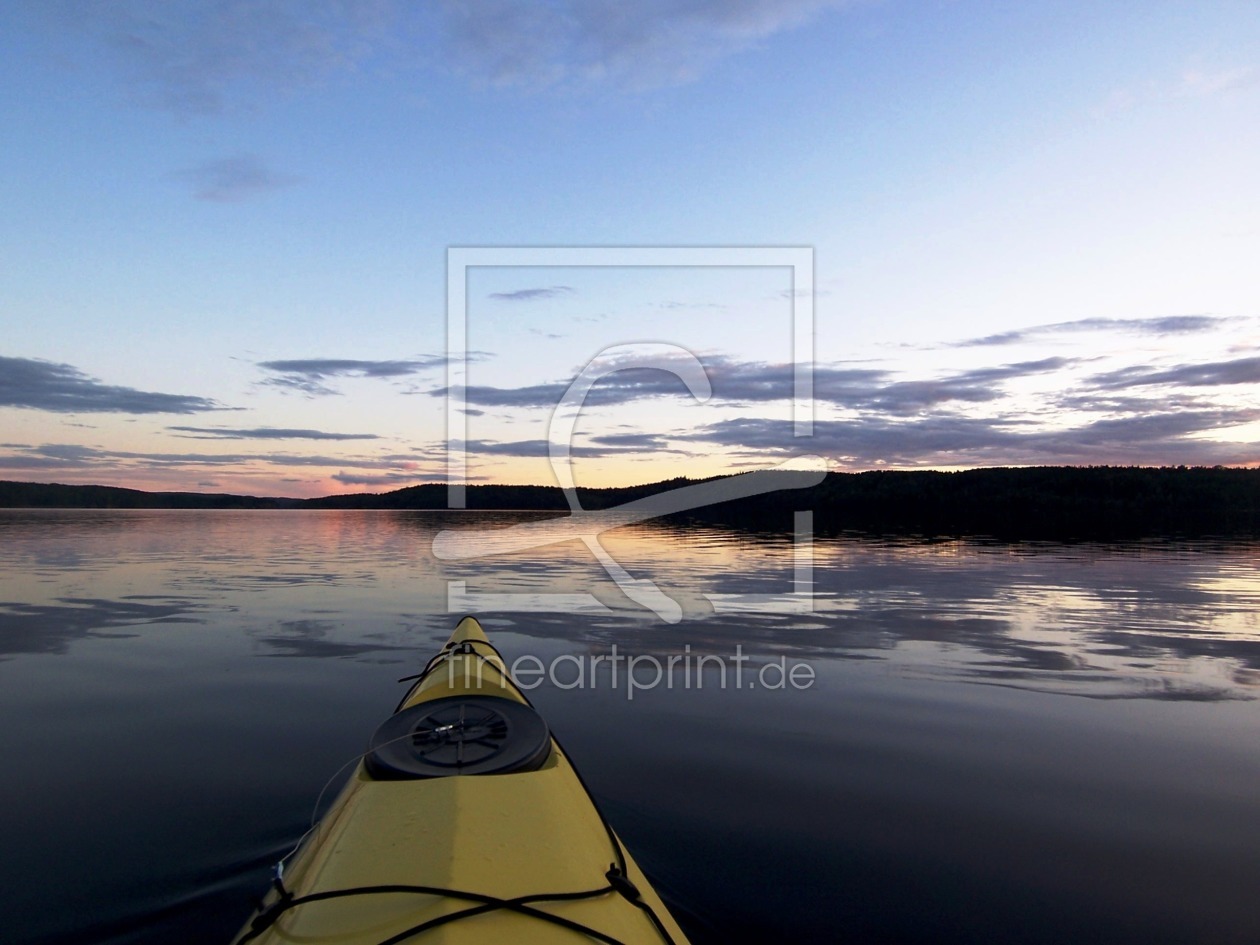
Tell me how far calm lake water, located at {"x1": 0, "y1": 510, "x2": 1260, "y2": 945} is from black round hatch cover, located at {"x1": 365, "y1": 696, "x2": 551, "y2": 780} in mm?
1021

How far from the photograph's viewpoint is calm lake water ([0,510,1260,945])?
13.6ft

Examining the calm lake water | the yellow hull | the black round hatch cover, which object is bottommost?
the calm lake water

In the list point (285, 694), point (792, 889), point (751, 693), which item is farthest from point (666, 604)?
point (792, 889)

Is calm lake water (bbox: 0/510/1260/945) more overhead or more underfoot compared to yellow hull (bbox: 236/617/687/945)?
more underfoot

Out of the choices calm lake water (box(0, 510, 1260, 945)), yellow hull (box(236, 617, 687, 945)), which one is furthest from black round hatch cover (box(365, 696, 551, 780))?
calm lake water (box(0, 510, 1260, 945))

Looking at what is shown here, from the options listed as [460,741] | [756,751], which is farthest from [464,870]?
[756,751]

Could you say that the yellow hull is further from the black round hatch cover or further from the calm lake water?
the calm lake water

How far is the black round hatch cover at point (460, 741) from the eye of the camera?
3967mm

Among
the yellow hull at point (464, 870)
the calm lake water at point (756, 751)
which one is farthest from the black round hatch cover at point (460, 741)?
the calm lake water at point (756, 751)

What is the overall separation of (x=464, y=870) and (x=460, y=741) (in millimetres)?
1369

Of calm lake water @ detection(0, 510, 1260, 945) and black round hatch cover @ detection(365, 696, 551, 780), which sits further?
calm lake water @ detection(0, 510, 1260, 945)

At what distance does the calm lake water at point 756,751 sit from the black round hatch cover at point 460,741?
1021 millimetres

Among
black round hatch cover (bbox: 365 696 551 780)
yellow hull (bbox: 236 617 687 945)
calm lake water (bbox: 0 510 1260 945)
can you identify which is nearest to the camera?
yellow hull (bbox: 236 617 687 945)

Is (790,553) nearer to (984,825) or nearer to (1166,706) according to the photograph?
(1166,706)
